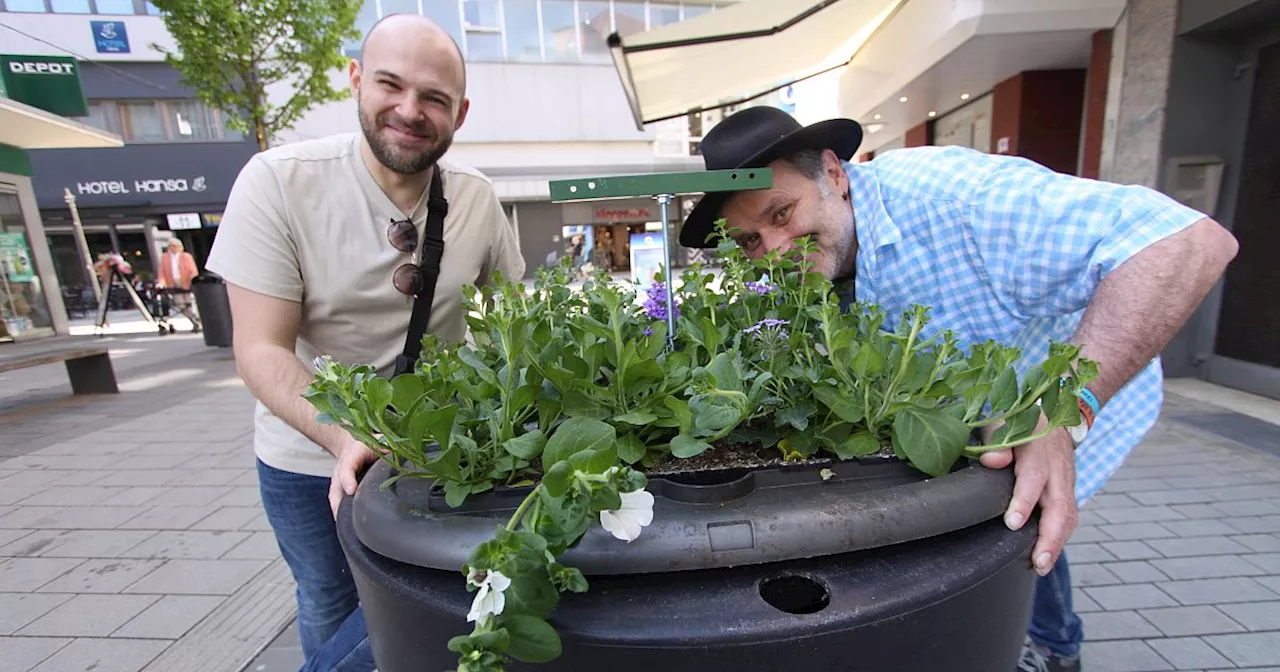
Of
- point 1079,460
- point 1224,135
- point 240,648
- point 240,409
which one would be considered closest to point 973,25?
point 1224,135

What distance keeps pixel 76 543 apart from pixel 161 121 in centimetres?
2023

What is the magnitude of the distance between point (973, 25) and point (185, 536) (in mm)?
7088

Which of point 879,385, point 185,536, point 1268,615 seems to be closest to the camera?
point 879,385

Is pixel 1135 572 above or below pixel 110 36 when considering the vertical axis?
below

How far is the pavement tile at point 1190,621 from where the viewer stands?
7.37 ft

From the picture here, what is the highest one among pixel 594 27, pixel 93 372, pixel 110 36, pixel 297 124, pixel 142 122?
pixel 594 27

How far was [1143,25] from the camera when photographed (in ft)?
16.2

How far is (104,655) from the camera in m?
2.35

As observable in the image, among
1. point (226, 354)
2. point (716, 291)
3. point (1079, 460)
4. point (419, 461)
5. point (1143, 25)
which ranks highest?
point (1143, 25)

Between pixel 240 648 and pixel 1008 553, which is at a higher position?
pixel 1008 553

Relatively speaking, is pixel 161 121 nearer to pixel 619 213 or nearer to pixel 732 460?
pixel 619 213

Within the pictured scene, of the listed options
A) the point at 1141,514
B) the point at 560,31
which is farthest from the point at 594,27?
A: the point at 1141,514

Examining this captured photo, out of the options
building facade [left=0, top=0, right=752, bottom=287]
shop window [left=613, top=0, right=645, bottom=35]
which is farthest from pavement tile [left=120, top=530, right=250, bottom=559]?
shop window [left=613, top=0, right=645, bottom=35]

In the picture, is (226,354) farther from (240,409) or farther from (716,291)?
(716,291)
